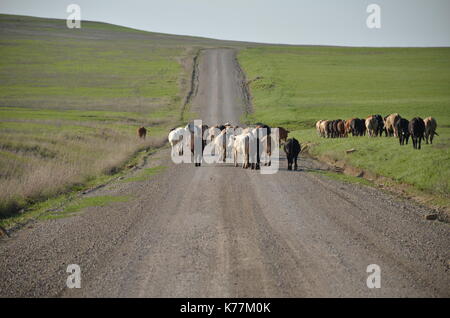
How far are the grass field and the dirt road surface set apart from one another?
4.51 m

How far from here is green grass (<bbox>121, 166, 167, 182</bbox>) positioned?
19.5 m

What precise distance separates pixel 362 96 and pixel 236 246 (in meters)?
57.7

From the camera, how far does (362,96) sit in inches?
2518

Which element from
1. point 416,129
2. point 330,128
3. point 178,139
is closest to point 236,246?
point 178,139

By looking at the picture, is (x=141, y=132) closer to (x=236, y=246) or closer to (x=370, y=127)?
(x=370, y=127)

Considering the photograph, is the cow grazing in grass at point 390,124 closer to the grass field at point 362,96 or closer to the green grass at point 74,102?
the grass field at point 362,96

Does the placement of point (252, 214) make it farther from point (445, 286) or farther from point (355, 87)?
point (355, 87)

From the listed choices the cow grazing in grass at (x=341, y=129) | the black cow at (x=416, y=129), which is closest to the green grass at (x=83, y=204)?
the black cow at (x=416, y=129)

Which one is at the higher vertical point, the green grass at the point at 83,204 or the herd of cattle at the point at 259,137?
the herd of cattle at the point at 259,137

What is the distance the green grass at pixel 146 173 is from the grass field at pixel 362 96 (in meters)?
9.16

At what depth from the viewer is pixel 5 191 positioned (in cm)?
1591

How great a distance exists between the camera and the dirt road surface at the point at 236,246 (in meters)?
7.86

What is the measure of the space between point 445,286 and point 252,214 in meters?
5.73

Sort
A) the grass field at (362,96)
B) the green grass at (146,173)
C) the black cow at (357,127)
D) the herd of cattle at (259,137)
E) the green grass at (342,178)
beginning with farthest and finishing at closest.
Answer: the black cow at (357,127) → the herd of cattle at (259,137) → the grass field at (362,96) → the green grass at (146,173) → the green grass at (342,178)
